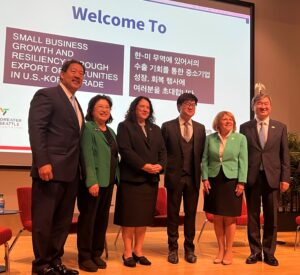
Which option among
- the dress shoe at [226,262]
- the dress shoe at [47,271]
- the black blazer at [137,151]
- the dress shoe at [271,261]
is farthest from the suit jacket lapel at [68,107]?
the dress shoe at [271,261]

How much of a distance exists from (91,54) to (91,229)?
116 inches

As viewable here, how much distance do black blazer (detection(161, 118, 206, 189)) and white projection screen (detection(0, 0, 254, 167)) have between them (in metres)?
1.96

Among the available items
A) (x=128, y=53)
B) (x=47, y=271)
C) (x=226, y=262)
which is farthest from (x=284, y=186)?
(x=128, y=53)

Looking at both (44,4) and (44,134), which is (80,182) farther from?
(44,4)

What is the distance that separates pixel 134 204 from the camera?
364cm

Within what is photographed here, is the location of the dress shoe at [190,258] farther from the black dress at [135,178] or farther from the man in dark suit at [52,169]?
the man in dark suit at [52,169]

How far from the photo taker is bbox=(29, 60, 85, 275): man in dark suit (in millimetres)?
2965

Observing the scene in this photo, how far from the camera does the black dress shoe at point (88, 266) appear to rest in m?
3.37

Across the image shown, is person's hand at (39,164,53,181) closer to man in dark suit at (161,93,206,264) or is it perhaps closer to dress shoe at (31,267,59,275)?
dress shoe at (31,267,59,275)

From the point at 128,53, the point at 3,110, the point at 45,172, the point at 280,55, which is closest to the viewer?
the point at 45,172

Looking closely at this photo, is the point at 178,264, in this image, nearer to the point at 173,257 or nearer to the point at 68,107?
the point at 173,257

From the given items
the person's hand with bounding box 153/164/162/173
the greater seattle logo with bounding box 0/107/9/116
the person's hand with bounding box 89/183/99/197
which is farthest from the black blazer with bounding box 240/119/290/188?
the greater seattle logo with bounding box 0/107/9/116

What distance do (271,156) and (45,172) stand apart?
6.80ft

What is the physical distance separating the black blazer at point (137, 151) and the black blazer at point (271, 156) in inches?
32.7
